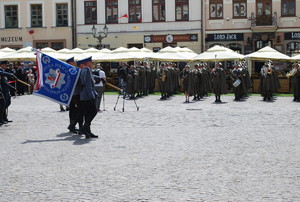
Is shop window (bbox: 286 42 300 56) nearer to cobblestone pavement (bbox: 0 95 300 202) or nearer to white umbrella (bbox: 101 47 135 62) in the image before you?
white umbrella (bbox: 101 47 135 62)

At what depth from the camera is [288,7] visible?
1850 inches

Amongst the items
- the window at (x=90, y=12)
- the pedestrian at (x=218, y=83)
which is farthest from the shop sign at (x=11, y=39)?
the pedestrian at (x=218, y=83)

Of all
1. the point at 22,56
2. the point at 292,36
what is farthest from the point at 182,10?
the point at 22,56

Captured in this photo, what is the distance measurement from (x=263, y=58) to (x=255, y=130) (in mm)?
19447

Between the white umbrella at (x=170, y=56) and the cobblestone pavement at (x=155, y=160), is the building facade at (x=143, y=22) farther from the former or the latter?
the cobblestone pavement at (x=155, y=160)

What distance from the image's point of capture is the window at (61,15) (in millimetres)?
52625

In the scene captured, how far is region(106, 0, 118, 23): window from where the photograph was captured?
51.0 metres

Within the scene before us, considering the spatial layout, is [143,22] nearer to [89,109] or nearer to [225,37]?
[225,37]

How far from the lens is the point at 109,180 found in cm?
878

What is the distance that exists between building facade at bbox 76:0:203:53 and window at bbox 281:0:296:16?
20.6 ft

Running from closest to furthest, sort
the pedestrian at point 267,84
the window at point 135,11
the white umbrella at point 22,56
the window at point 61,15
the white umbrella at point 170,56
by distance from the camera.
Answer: the pedestrian at point 267,84
the white umbrella at point 170,56
the white umbrella at point 22,56
the window at point 135,11
the window at point 61,15

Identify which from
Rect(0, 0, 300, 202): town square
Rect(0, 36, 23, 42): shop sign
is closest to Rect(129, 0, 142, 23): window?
Rect(0, 36, 23, 42): shop sign

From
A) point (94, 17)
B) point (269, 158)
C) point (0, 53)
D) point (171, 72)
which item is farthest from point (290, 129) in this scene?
point (94, 17)

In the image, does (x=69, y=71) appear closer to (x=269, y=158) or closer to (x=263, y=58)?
(x=269, y=158)
